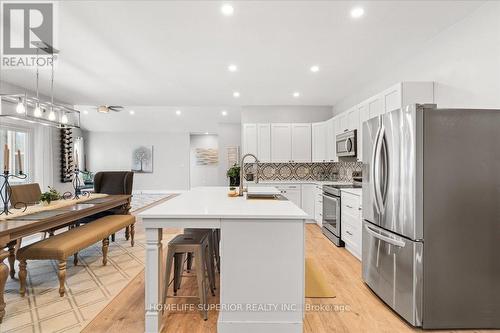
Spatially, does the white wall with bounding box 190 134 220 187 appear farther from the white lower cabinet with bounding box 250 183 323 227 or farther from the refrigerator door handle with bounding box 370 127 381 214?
the refrigerator door handle with bounding box 370 127 381 214

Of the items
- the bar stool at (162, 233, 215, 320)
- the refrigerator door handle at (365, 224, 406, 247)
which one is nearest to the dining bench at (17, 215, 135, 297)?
the bar stool at (162, 233, 215, 320)

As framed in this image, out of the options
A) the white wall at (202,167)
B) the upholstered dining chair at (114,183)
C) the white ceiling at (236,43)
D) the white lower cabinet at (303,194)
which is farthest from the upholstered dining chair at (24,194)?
the white wall at (202,167)

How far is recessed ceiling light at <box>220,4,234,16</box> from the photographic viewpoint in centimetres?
240

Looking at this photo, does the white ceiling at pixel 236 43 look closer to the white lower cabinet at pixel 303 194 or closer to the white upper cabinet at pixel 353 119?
the white upper cabinet at pixel 353 119

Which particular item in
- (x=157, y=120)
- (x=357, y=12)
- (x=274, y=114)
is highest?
(x=157, y=120)

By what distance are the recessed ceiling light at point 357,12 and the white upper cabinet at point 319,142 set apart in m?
3.34

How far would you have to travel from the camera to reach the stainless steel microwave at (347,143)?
435cm

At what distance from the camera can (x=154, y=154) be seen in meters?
11.5

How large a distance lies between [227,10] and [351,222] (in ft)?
10.1

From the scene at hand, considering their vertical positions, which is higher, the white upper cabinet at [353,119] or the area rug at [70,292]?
the white upper cabinet at [353,119]

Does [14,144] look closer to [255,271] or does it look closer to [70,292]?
[70,292]

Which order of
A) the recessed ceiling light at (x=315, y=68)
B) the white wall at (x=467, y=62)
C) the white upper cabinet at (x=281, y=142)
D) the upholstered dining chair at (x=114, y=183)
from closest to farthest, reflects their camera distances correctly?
the white wall at (x=467, y=62) → the recessed ceiling light at (x=315, y=68) → the upholstered dining chair at (x=114, y=183) → the white upper cabinet at (x=281, y=142)

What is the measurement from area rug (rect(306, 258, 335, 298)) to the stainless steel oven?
3.42 feet

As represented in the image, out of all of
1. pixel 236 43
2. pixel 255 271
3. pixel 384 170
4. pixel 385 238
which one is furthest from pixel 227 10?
pixel 385 238
